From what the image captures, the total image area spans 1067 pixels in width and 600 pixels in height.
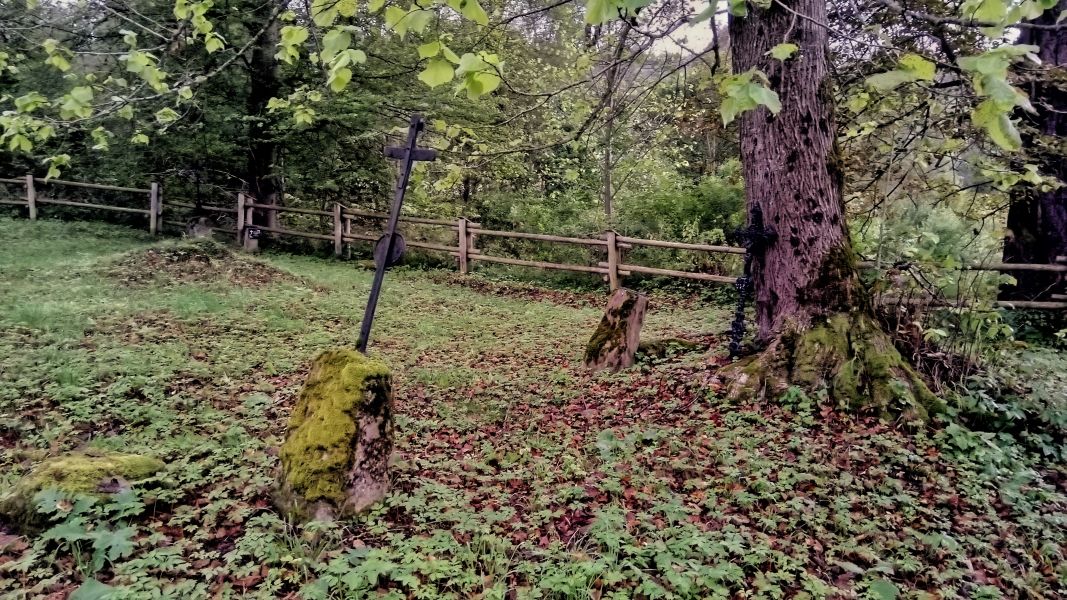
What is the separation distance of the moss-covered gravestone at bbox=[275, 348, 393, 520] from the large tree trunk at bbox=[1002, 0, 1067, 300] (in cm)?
769

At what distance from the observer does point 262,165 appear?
46.4ft

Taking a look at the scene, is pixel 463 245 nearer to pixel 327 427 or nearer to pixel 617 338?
pixel 617 338

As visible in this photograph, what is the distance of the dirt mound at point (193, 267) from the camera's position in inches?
360

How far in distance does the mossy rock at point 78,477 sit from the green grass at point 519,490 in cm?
13

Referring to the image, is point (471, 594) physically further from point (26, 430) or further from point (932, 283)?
point (932, 283)

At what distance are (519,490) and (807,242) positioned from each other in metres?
2.86

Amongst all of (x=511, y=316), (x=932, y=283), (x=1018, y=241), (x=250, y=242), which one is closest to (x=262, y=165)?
(x=250, y=242)

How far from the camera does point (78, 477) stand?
118 inches

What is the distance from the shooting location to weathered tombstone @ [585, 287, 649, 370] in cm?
572

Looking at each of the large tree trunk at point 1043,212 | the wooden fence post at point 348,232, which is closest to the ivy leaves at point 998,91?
the large tree trunk at point 1043,212

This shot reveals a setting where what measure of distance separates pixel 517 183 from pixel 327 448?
12584 mm

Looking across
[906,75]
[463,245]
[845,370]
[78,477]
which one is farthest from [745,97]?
[463,245]

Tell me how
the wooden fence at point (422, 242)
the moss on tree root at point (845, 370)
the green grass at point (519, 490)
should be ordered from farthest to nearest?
1. the wooden fence at point (422, 242)
2. the moss on tree root at point (845, 370)
3. the green grass at point (519, 490)

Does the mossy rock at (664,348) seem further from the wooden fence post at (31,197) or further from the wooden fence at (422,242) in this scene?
the wooden fence post at (31,197)
